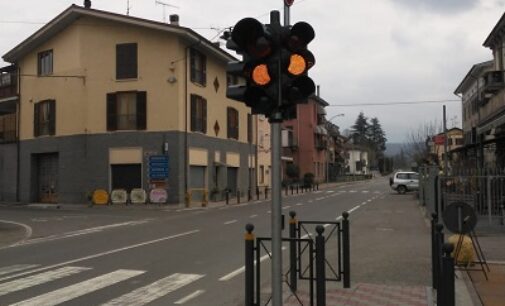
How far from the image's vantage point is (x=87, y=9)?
34.1m

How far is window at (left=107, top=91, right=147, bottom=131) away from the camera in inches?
1312

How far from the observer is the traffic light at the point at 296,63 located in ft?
19.5

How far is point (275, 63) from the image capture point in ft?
19.6

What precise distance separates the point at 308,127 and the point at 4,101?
42104mm

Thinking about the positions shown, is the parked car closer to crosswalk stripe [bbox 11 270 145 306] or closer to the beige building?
the beige building

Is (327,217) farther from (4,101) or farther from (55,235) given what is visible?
(4,101)

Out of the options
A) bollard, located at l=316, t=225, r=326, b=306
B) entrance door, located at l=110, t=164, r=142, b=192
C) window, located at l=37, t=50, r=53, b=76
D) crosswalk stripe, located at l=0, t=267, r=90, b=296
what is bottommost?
crosswalk stripe, located at l=0, t=267, r=90, b=296

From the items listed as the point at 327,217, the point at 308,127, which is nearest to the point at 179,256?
the point at 327,217

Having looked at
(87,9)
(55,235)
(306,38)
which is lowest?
(55,235)

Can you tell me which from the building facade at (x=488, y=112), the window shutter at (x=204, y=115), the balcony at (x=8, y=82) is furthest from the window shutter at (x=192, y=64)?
the building facade at (x=488, y=112)

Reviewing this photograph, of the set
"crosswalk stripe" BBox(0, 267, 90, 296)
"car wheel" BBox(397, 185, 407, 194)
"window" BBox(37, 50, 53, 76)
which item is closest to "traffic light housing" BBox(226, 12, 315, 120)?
"crosswalk stripe" BBox(0, 267, 90, 296)

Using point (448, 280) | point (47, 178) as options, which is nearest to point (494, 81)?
point (47, 178)

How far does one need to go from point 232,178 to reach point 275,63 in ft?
121

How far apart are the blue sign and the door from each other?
267 centimetres
